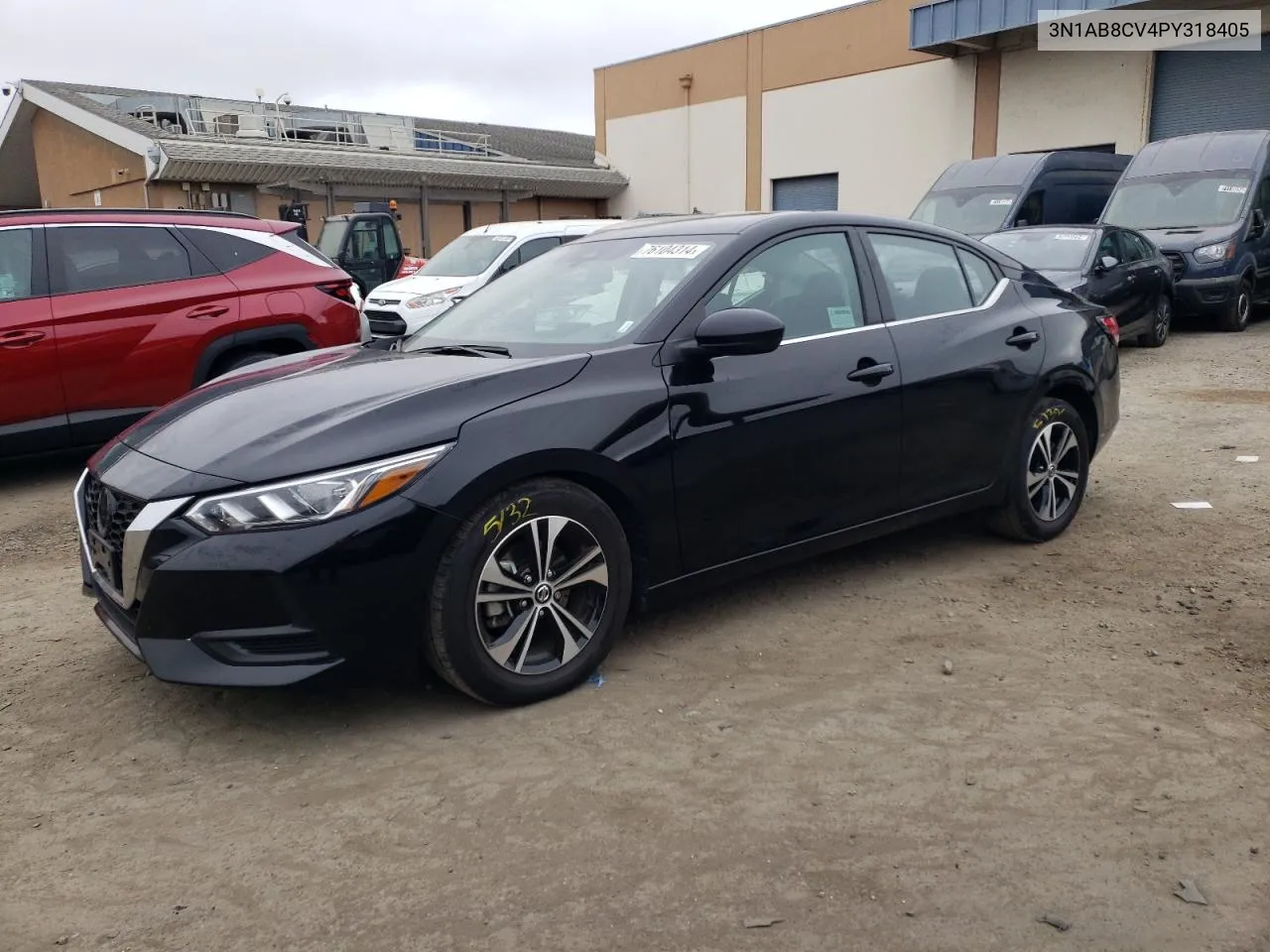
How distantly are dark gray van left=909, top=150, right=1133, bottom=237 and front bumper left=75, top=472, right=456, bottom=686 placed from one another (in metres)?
12.7

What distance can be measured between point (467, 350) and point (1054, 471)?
281 centimetres

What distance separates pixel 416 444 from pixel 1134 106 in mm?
22731

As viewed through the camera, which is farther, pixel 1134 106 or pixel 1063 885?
pixel 1134 106

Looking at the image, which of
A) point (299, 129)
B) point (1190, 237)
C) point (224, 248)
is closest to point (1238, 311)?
point (1190, 237)

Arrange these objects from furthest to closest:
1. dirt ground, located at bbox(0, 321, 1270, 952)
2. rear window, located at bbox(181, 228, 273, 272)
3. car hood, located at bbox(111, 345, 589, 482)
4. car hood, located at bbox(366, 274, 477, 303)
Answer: car hood, located at bbox(366, 274, 477, 303) → rear window, located at bbox(181, 228, 273, 272) → car hood, located at bbox(111, 345, 589, 482) → dirt ground, located at bbox(0, 321, 1270, 952)

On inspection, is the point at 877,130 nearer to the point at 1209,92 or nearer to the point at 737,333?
the point at 1209,92

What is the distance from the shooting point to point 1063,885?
2.48 m

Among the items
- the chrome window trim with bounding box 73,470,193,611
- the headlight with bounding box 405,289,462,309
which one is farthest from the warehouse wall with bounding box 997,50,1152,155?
the chrome window trim with bounding box 73,470,193,611

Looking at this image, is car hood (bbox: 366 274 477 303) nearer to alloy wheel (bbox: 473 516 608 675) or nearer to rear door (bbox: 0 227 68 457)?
rear door (bbox: 0 227 68 457)

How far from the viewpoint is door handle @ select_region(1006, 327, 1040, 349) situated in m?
4.76

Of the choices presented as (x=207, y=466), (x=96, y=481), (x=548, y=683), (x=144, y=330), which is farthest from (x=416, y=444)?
(x=144, y=330)

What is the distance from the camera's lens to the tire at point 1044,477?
484 centimetres

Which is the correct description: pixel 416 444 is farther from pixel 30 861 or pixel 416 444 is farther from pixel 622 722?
pixel 30 861

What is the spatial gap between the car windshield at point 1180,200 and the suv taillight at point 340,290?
34.0ft
